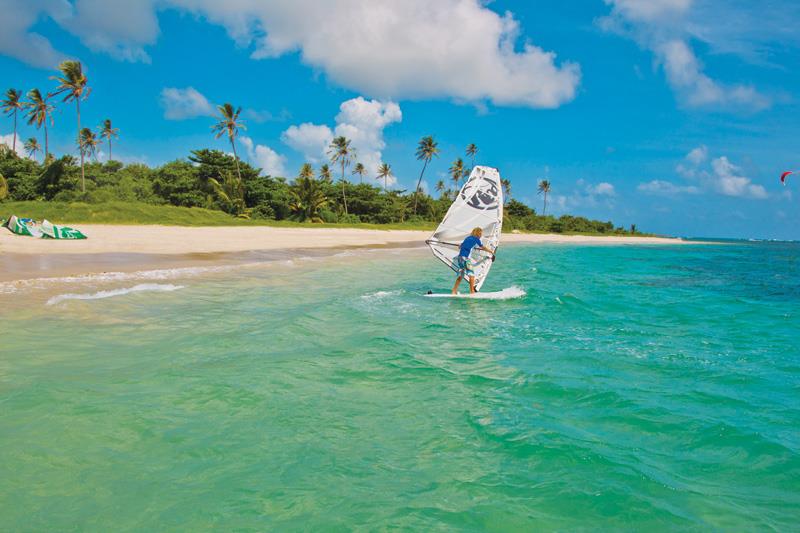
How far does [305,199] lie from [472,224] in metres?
43.4

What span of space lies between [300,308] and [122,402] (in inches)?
233

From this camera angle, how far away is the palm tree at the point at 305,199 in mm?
54500

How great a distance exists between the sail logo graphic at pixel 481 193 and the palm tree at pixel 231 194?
4088cm

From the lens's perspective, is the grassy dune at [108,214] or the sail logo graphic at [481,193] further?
the grassy dune at [108,214]

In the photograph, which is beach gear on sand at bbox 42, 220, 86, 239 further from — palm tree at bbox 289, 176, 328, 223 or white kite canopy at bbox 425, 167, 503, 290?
palm tree at bbox 289, 176, 328, 223

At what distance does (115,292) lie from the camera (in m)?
11.5

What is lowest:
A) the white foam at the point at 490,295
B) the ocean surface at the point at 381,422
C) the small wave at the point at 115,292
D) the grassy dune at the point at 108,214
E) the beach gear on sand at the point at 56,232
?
the ocean surface at the point at 381,422

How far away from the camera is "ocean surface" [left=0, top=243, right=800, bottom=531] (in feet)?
11.2

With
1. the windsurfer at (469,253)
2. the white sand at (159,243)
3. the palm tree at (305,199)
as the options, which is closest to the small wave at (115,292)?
the windsurfer at (469,253)

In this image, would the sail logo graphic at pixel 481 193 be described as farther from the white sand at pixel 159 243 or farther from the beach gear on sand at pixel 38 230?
the beach gear on sand at pixel 38 230

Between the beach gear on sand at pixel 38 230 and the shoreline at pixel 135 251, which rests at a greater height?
the beach gear on sand at pixel 38 230

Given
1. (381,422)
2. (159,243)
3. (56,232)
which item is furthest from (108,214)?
(381,422)

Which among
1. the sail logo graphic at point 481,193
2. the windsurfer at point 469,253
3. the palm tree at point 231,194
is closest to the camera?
the windsurfer at point 469,253

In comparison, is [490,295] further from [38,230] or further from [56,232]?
[38,230]
